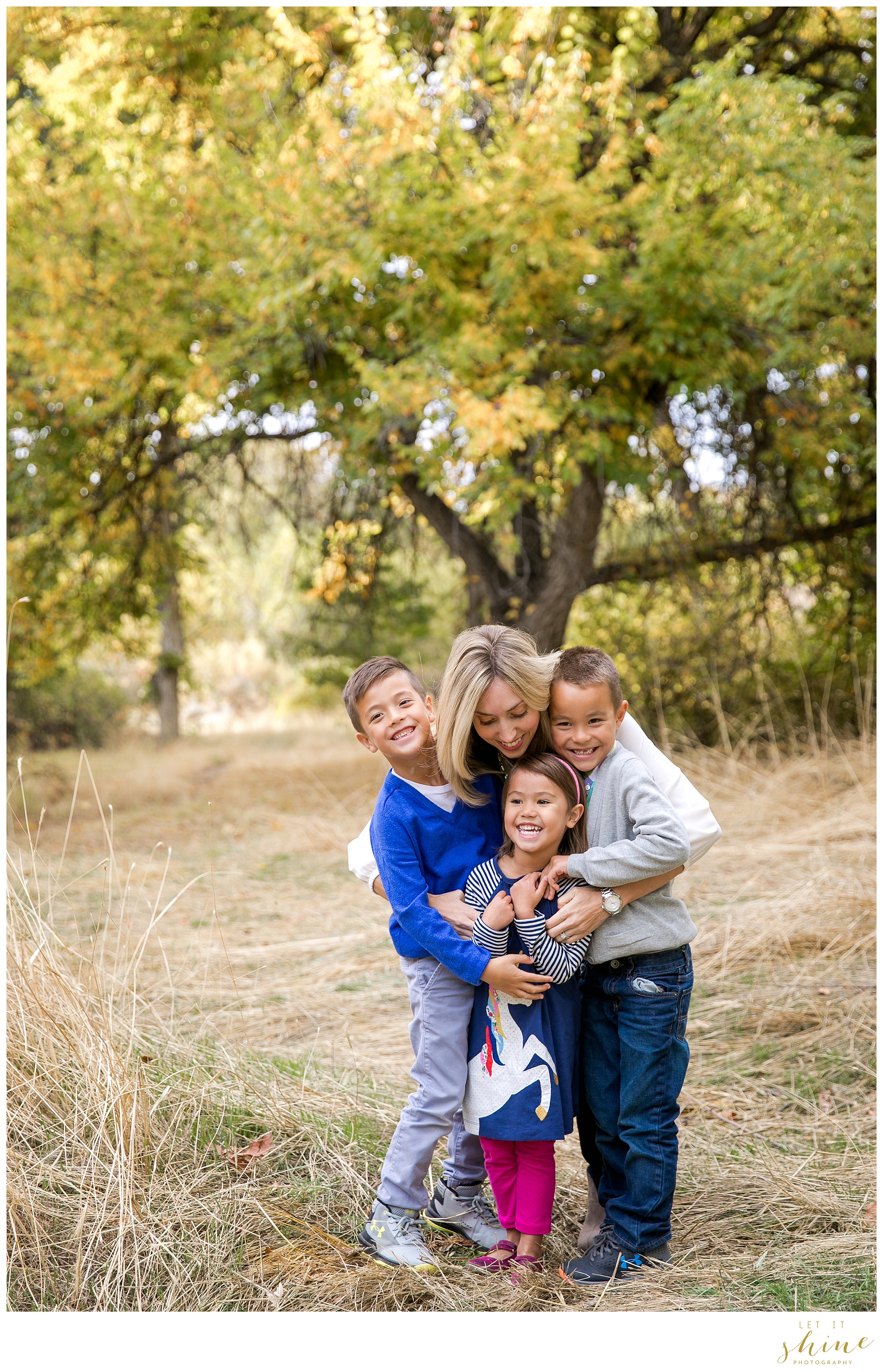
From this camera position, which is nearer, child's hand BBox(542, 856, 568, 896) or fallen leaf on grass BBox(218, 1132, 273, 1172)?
child's hand BBox(542, 856, 568, 896)

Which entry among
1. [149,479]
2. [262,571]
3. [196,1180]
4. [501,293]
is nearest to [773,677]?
[501,293]

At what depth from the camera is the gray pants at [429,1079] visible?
7.19ft

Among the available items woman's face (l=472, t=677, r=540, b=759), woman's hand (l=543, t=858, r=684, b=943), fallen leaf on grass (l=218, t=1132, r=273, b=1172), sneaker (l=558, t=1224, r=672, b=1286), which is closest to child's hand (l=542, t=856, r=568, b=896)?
woman's hand (l=543, t=858, r=684, b=943)

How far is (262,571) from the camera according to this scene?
23.2 m

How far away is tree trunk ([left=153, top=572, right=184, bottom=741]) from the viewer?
540 inches

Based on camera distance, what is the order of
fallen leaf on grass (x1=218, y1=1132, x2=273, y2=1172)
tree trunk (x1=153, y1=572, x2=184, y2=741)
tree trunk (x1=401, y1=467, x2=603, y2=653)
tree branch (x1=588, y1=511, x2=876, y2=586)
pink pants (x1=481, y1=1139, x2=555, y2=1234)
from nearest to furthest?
pink pants (x1=481, y1=1139, x2=555, y2=1234), fallen leaf on grass (x1=218, y1=1132, x2=273, y2=1172), tree trunk (x1=401, y1=467, x2=603, y2=653), tree branch (x1=588, y1=511, x2=876, y2=586), tree trunk (x1=153, y1=572, x2=184, y2=741)

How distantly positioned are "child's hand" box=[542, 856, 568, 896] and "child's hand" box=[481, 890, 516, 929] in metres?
0.09

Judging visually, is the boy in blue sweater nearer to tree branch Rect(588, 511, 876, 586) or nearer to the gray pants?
the gray pants

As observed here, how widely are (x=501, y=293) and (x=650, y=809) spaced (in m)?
4.54

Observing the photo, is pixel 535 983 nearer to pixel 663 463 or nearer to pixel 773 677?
pixel 663 463

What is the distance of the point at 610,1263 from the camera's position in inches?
85.2

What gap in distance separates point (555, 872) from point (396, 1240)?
0.85m

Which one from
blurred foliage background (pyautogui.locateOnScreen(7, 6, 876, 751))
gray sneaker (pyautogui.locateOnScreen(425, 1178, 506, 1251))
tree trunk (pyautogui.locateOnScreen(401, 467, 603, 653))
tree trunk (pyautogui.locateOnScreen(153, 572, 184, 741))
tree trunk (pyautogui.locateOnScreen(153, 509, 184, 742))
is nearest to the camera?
gray sneaker (pyautogui.locateOnScreen(425, 1178, 506, 1251))

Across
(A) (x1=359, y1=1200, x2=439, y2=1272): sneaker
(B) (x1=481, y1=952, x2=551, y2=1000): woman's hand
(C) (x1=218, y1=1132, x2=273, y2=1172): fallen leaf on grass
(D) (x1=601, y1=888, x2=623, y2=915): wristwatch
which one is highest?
(D) (x1=601, y1=888, x2=623, y2=915): wristwatch
